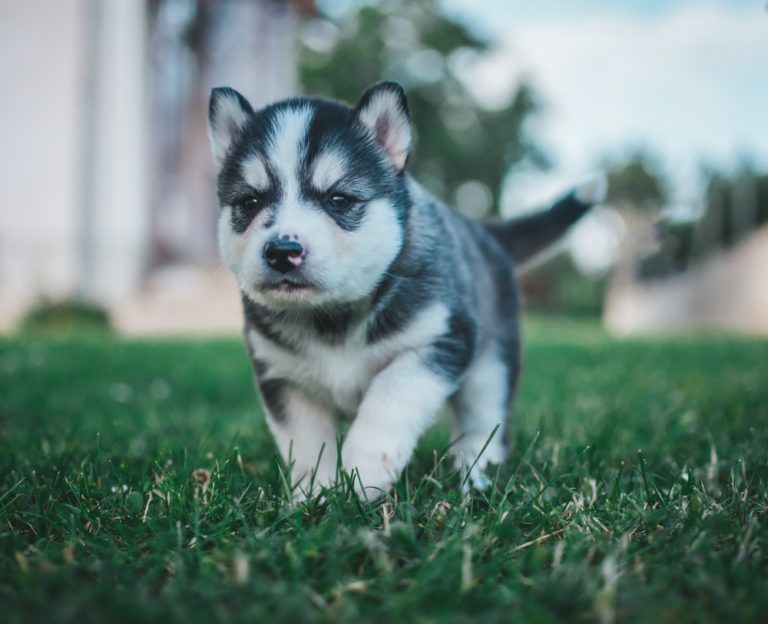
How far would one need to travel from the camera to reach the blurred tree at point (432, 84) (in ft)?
101

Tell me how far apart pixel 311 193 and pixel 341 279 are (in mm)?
346

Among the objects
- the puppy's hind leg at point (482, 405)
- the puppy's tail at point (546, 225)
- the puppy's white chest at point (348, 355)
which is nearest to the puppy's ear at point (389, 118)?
the puppy's white chest at point (348, 355)

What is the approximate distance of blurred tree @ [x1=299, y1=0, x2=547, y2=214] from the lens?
101ft

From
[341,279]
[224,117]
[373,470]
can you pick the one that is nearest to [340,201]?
[341,279]

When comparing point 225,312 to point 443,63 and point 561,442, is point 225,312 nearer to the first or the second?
point 561,442

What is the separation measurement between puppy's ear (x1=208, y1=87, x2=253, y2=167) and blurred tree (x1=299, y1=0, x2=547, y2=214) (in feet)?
92.5

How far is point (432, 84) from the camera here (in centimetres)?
3269

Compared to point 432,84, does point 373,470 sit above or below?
below

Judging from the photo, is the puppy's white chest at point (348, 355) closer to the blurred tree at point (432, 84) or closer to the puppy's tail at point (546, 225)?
the puppy's tail at point (546, 225)

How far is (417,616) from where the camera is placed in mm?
1437

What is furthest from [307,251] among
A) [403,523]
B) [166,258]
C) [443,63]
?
[443,63]

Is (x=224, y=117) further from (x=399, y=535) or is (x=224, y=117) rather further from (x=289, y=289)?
(x=399, y=535)

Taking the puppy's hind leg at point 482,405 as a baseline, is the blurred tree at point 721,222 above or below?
below

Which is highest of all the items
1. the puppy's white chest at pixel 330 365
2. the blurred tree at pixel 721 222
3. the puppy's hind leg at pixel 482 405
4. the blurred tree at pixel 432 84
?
the blurred tree at pixel 432 84
